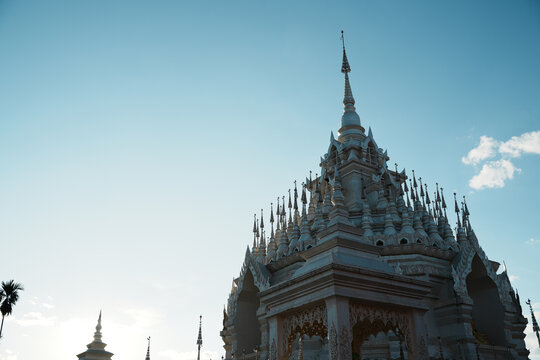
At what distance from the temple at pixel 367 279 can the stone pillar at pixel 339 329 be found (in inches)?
0.9

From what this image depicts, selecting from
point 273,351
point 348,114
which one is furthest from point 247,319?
point 273,351

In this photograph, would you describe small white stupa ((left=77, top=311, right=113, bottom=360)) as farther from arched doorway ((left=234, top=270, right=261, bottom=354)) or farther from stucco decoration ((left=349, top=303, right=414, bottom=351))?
stucco decoration ((left=349, top=303, right=414, bottom=351))

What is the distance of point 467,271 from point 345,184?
11.8 m

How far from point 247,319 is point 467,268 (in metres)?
16.2

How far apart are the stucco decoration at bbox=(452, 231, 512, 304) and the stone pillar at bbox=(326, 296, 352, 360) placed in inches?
896

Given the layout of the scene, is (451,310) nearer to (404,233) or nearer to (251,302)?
(404,233)

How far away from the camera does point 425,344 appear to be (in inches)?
511

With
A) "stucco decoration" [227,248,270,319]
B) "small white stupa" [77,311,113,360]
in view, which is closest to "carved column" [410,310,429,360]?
"stucco decoration" [227,248,270,319]

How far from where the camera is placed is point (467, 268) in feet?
111

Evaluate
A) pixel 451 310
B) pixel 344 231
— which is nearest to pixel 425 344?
pixel 344 231

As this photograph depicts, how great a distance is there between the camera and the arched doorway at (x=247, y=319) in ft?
115

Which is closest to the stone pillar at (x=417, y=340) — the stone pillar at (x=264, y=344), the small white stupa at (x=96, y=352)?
the stone pillar at (x=264, y=344)

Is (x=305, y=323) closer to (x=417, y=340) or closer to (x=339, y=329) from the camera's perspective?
(x=339, y=329)

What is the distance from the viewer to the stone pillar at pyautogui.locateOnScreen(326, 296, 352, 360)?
11.5 m
